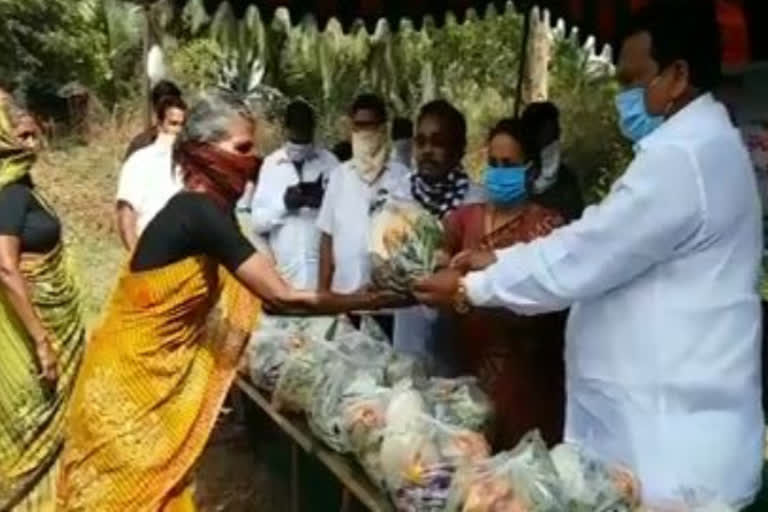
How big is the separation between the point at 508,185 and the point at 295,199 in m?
2.72

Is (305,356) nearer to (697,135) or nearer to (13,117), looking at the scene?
(13,117)

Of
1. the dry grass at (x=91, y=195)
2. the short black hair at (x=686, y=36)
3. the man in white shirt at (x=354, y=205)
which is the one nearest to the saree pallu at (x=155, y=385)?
the short black hair at (x=686, y=36)

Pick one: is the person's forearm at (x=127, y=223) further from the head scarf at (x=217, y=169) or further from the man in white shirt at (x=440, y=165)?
the head scarf at (x=217, y=169)

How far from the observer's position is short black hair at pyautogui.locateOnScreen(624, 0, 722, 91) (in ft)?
9.66

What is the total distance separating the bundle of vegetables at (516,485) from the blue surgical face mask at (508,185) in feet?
3.30

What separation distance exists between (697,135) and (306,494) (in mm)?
2927

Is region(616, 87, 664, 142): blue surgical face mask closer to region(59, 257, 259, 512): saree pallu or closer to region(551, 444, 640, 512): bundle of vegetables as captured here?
region(551, 444, 640, 512): bundle of vegetables

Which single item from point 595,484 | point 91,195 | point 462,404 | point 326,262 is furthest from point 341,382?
point 91,195

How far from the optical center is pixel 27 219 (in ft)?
15.7

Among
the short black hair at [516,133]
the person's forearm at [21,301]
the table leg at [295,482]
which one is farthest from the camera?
the table leg at [295,482]

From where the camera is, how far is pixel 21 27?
57.8 ft

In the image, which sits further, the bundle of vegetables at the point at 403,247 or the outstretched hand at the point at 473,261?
the bundle of vegetables at the point at 403,247

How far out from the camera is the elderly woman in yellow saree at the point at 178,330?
360 centimetres

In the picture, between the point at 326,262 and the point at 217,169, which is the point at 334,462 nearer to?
the point at 217,169
